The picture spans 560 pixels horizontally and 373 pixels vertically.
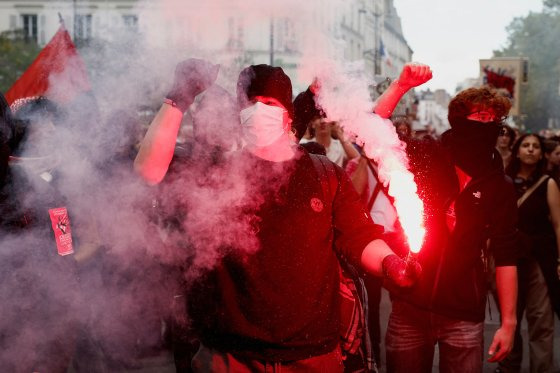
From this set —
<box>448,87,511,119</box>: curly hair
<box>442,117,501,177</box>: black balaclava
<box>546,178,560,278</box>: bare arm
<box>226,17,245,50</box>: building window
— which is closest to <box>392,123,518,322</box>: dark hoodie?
<box>442,117,501,177</box>: black balaclava

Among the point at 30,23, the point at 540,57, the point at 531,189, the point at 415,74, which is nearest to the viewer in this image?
the point at 415,74

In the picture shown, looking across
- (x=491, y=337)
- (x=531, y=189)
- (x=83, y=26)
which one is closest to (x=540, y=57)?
(x=491, y=337)

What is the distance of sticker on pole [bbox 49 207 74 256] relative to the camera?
3.09 meters

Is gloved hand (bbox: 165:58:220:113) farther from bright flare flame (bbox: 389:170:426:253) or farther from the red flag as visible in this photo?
the red flag

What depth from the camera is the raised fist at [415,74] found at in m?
2.79

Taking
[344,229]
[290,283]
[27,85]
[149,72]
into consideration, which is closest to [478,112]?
[344,229]

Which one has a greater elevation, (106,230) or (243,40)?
(243,40)

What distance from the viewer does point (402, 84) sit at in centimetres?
A: 289

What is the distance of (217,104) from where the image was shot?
3.49 m

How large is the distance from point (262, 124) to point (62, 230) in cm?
119

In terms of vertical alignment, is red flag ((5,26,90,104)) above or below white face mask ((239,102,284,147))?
above

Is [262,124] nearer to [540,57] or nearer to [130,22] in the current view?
[130,22]

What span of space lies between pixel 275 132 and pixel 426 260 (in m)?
1.23

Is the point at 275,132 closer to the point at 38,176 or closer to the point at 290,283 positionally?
the point at 290,283
